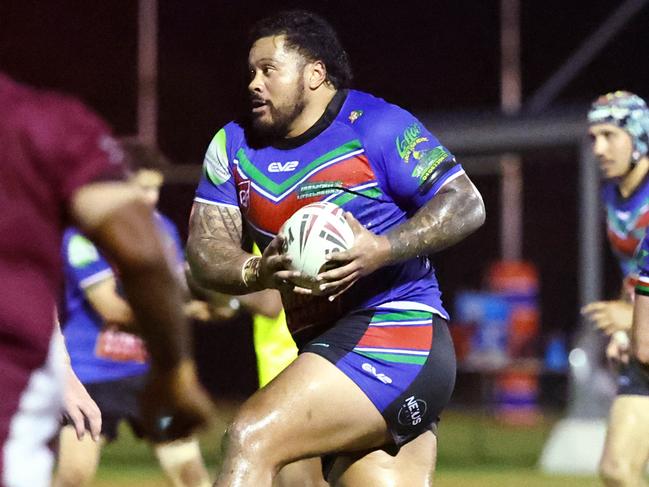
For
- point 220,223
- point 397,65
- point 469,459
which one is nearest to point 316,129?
point 220,223

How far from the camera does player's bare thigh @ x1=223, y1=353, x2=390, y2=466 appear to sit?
4512 millimetres

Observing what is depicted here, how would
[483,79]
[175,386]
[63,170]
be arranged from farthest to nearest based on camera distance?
[483,79] < [175,386] < [63,170]

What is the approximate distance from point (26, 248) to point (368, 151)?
2.26 metres

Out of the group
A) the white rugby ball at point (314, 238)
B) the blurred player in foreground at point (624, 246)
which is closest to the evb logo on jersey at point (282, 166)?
the white rugby ball at point (314, 238)

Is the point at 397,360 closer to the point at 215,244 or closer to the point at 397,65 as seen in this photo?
the point at 215,244

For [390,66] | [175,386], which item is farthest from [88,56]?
[175,386]

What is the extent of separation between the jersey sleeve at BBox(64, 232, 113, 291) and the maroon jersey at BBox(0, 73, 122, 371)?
4.15 meters

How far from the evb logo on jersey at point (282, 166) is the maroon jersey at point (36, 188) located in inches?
86.3

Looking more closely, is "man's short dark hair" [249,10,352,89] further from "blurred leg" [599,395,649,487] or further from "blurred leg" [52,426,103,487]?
"blurred leg" [52,426,103,487]

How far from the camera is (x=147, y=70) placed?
66.2ft

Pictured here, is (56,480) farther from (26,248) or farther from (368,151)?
(26,248)

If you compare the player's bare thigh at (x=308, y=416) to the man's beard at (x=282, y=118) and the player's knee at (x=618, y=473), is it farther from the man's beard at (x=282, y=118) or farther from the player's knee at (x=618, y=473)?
the player's knee at (x=618, y=473)

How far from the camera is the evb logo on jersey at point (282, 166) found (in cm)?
496

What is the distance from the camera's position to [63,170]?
8.76 feet
